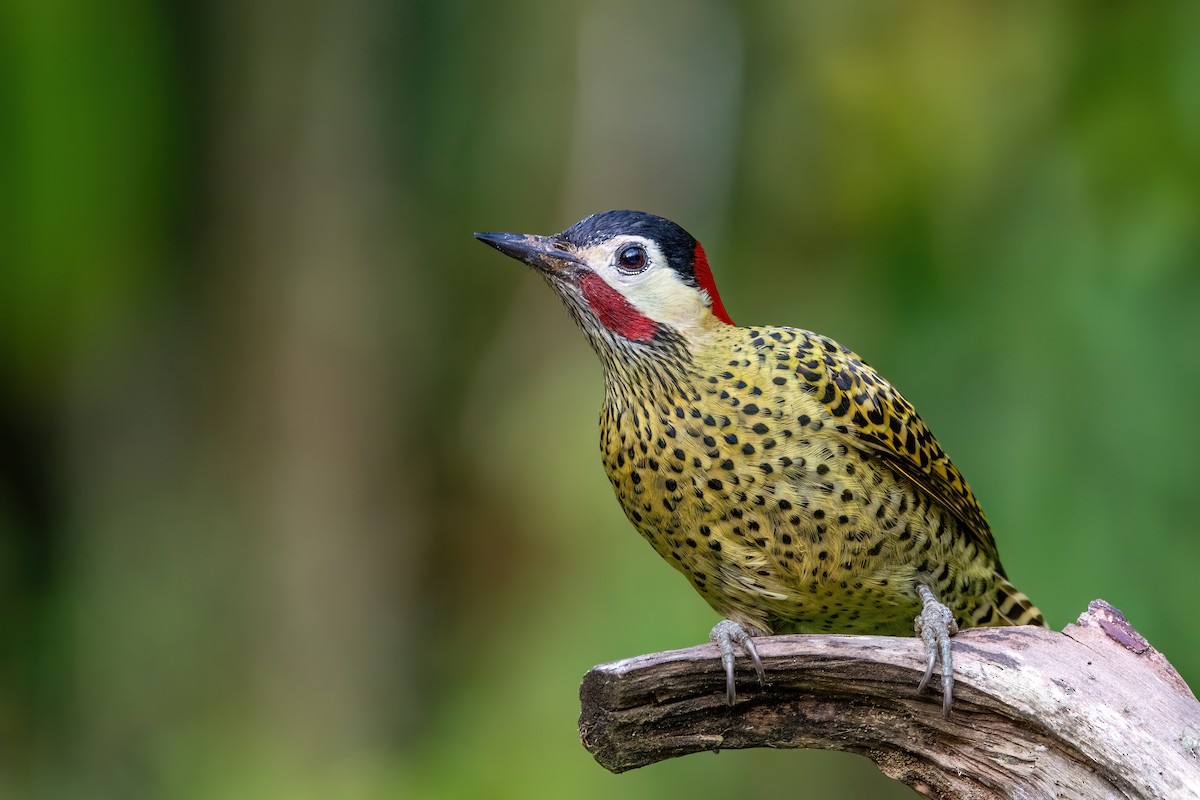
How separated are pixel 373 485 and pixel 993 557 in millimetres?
3382

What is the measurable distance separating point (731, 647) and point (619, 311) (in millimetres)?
958

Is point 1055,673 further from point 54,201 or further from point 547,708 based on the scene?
point 54,201

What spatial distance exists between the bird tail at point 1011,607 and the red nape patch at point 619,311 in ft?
4.27

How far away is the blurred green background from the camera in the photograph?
465 centimetres

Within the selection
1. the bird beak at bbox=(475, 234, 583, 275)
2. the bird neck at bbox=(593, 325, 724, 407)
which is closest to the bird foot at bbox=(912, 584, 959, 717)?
the bird neck at bbox=(593, 325, 724, 407)

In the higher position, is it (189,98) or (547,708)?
(189,98)

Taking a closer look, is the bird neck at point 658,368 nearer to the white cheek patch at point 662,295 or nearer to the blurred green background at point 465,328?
the white cheek patch at point 662,295

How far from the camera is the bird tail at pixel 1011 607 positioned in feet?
12.4

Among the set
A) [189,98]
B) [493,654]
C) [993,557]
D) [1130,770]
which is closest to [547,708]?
[493,654]

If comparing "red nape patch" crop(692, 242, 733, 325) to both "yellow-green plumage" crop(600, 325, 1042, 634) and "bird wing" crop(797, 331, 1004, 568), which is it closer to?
"yellow-green plumage" crop(600, 325, 1042, 634)

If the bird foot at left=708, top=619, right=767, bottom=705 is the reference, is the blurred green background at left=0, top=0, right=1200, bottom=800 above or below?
above

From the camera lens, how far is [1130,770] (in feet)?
8.57

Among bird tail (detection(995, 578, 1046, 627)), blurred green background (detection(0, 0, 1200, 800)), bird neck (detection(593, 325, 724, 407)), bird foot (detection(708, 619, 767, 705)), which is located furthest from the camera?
blurred green background (detection(0, 0, 1200, 800))

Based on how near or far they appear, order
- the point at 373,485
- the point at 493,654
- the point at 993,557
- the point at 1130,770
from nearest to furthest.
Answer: the point at 1130,770, the point at 993,557, the point at 493,654, the point at 373,485
